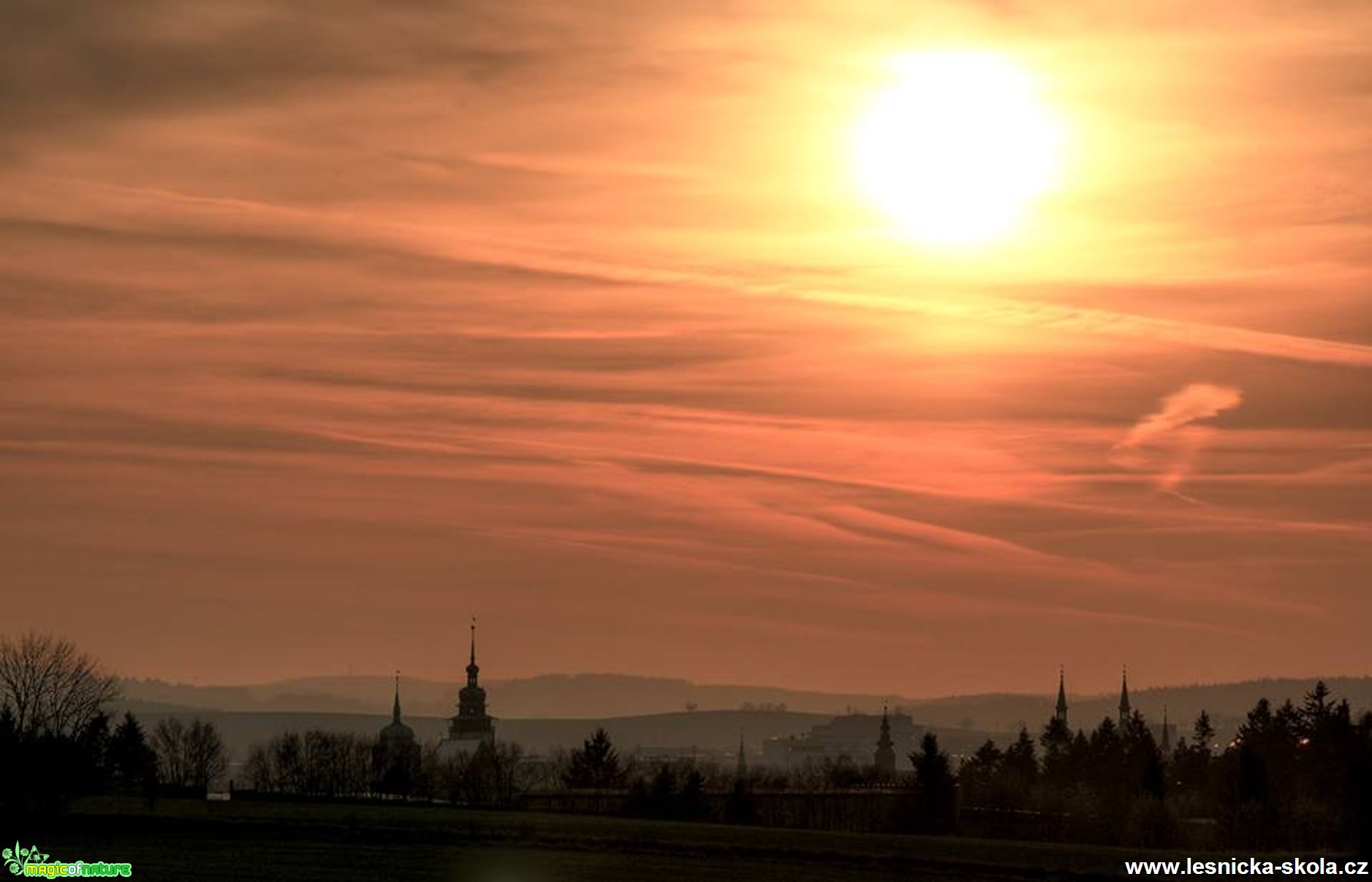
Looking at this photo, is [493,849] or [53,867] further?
[493,849]

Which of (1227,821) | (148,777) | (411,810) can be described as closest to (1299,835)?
(1227,821)

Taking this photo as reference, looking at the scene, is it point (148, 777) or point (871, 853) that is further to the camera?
point (148, 777)

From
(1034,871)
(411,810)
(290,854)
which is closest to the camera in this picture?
(290,854)

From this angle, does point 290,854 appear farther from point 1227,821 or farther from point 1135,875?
point 1227,821

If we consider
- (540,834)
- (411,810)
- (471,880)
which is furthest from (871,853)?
(411,810)

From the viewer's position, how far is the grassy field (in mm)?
115625

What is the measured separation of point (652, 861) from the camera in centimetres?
12912

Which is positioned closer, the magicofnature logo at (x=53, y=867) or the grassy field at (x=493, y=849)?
the magicofnature logo at (x=53, y=867)

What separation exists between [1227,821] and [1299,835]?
29.8ft

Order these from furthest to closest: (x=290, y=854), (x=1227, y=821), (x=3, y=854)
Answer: (x=1227, y=821)
(x=290, y=854)
(x=3, y=854)

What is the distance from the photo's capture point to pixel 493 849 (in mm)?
133000

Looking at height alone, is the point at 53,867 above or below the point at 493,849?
below

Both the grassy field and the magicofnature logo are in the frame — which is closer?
the magicofnature logo

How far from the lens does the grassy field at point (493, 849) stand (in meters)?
116
